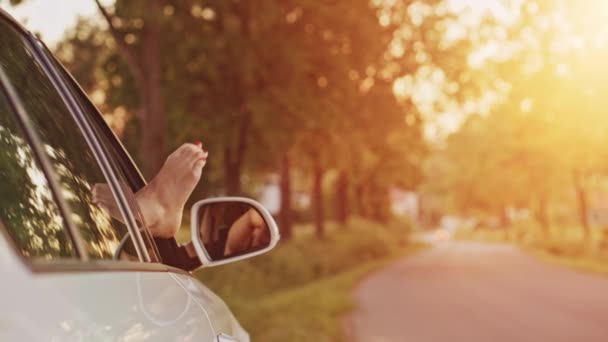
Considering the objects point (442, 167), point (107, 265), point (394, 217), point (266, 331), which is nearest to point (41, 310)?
point (107, 265)

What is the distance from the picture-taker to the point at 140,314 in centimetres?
200

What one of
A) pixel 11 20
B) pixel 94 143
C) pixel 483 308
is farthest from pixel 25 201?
pixel 483 308

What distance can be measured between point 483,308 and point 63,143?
54.3 ft

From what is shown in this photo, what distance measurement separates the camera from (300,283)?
2742 cm

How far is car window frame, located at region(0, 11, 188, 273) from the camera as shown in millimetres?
1601

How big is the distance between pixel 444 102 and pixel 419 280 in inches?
221

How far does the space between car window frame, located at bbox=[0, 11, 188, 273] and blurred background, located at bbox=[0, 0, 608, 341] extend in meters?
4.22

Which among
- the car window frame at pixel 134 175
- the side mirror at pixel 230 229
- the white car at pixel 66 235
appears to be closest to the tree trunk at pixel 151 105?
the car window frame at pixel 134 175

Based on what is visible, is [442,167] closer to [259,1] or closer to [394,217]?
[394,217]

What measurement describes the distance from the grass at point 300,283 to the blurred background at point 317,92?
7 cm

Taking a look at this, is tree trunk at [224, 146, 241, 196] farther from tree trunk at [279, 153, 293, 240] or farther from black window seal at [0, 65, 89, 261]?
black window seal at [0, 65, 89, 261]

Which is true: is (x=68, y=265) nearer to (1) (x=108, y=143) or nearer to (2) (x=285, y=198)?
(1) (x=108, y=143)

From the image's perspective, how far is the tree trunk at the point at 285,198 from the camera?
3077 cm

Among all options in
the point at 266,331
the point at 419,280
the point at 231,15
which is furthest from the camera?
the point at 419,280
